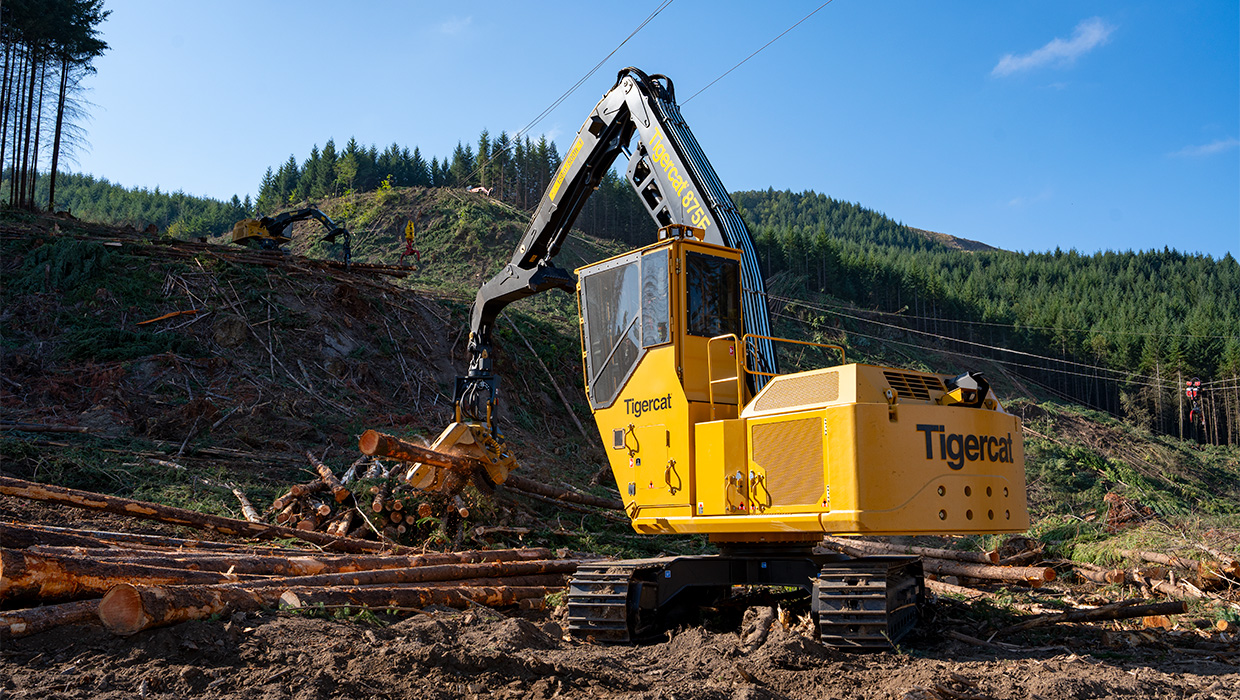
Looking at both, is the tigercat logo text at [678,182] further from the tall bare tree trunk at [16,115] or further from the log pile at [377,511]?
the tall bare tree trunk at [16,115]

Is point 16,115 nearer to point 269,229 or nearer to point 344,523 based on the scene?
point 269,229

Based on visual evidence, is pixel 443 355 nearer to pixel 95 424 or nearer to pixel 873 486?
pixel 95 424

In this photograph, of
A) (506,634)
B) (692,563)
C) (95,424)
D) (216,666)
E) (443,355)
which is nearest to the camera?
(216,666)

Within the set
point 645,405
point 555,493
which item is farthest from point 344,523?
point 645,405

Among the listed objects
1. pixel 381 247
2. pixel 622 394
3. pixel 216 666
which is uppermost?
pixel 381 247

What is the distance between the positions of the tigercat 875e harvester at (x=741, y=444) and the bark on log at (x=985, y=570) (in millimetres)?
3358

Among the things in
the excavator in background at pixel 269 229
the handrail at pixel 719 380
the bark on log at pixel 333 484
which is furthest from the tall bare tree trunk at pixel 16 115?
the handrail at pixel 719 380

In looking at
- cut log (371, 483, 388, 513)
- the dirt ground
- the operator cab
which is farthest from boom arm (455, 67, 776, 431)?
the dirt ground

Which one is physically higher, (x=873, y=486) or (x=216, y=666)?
(x=873, y=486)

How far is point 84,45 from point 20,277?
17224 millimetres

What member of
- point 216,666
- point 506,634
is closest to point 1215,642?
point 506,634

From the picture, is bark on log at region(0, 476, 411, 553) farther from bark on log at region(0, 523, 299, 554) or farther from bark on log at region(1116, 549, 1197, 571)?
bark on log at region(1116, 549, 1197, 571)

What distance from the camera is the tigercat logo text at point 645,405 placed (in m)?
7.68

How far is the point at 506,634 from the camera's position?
6879 millimetres
